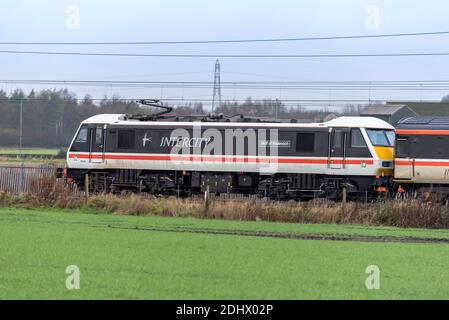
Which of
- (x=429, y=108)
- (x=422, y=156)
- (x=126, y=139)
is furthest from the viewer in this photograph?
(x=429, y=108)

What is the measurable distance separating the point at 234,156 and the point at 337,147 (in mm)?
4768

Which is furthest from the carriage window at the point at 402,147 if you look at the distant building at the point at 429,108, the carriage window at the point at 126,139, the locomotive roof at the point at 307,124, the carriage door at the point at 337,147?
the distant building at the point at 429,108

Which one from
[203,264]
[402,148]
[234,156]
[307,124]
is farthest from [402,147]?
[203,264]

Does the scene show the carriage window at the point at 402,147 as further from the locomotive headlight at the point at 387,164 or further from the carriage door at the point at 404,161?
the locomotive headlight at the point at 387,164

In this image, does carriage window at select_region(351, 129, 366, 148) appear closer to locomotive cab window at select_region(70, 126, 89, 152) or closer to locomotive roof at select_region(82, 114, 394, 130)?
locomotive roof at select_region(82, 114, 394, 130)

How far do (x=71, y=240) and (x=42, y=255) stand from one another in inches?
113

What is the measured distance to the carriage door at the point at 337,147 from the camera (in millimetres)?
31531

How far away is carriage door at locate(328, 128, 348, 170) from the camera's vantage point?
1241 inches

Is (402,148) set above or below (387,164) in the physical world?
above

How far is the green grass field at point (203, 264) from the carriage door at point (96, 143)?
12820 mm

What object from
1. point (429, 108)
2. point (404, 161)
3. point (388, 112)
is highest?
point (429, 108)

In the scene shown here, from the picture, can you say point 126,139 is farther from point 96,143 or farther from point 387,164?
point 387,164

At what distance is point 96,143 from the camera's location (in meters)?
34.4

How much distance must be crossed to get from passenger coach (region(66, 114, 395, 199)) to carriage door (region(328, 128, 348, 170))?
0.15 feet
